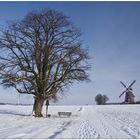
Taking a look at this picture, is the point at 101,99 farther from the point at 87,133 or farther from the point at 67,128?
the point at 87,133

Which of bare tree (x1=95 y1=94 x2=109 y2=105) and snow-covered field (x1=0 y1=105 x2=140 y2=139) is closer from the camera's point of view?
snow-covered field (x1=0 y1=105 x2=140 y2=139)

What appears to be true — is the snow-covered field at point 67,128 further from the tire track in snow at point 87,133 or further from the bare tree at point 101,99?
the bare tree at point 101,99

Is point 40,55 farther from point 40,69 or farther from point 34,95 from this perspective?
point 34,95

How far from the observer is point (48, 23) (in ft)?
90.7

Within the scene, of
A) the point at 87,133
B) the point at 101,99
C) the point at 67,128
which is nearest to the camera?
the point at 87,133

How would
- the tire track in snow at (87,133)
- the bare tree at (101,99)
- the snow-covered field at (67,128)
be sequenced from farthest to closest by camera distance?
the bare tree at (101,99) → the snow-covered field at (67,128) → the tire track in snow at (87,133)

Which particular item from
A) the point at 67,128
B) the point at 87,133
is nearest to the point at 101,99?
the point at 67,128

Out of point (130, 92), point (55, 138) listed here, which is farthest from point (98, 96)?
point (55, 138)

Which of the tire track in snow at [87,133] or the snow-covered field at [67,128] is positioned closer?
the tire track in snow at [87,133]

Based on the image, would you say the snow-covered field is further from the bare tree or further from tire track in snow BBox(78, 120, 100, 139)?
the bare tree

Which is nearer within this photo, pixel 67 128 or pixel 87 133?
pixel 87 133

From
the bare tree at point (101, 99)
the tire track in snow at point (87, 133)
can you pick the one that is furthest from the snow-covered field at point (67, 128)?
the bare tree at point (101, 99)

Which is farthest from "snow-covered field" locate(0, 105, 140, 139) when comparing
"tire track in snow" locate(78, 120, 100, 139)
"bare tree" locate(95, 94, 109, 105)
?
"bare tree" locate(95, 94, 109, 105)

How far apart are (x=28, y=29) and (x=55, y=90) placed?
6.82 meters
